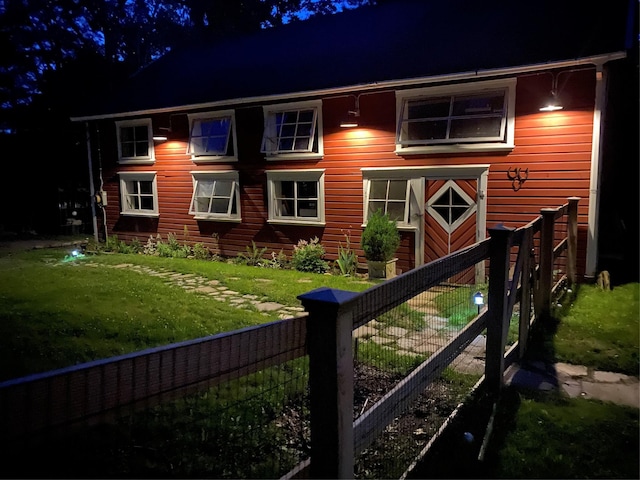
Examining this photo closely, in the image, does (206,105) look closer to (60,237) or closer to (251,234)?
(251,234)

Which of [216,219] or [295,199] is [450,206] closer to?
[295,199]

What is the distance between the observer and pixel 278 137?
1106 centimetres

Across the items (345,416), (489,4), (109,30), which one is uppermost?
(109,30)

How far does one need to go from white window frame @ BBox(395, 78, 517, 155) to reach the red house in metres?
0.03

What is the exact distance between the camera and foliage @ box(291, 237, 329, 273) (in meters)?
10.3

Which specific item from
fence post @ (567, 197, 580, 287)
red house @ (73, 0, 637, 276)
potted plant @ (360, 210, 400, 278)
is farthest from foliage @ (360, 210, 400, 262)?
fence post @ (567, 197, 580, 287)

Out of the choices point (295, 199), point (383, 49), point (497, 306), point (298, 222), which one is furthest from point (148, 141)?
point (497, 306)

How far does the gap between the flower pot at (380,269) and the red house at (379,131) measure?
2.02 feet

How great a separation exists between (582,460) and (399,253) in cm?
704

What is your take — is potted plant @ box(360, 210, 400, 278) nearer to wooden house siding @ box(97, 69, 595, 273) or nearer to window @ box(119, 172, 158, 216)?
wooden house siding @ box(97, 69, 595, 273)

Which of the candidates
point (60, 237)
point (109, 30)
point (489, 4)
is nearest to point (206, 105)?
point (489, 4)

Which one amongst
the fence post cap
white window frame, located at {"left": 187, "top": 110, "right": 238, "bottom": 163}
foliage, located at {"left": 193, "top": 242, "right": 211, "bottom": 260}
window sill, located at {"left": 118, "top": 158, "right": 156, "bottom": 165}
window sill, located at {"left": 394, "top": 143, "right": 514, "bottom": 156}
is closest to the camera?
the fence post cap

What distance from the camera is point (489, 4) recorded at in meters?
10.8

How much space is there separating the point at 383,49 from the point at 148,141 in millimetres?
7402
